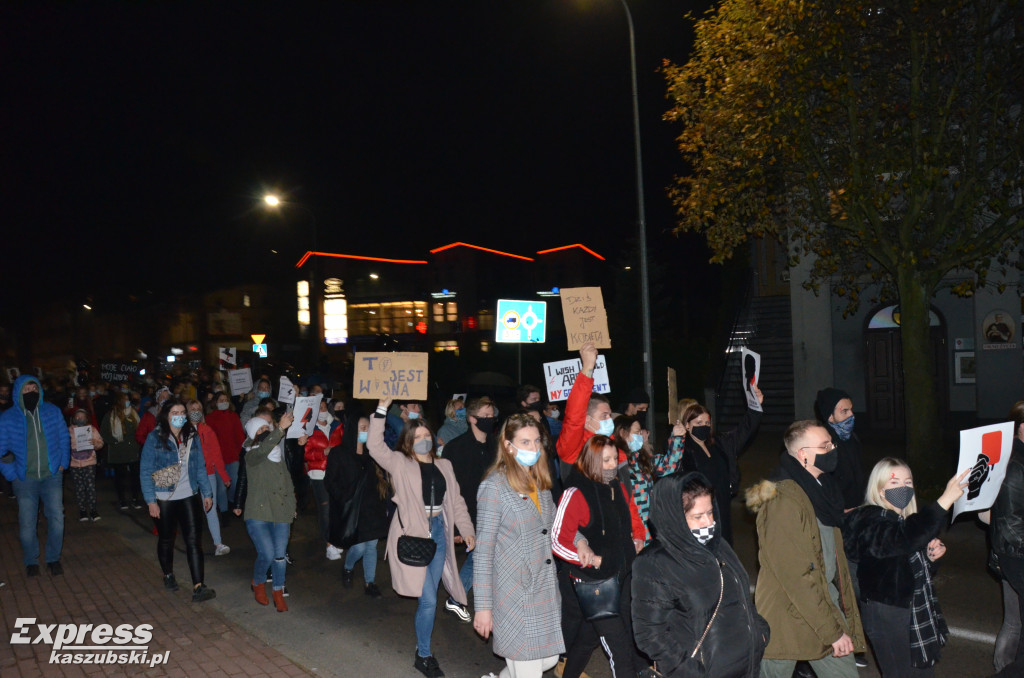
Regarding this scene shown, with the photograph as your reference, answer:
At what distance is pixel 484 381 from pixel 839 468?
524 inches

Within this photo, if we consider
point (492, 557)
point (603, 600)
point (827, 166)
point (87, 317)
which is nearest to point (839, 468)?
point (603, 600)

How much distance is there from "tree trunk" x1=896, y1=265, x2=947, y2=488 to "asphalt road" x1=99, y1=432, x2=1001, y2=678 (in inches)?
66.1

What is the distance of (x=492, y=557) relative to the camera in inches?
176

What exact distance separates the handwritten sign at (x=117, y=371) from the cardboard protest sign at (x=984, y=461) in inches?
690

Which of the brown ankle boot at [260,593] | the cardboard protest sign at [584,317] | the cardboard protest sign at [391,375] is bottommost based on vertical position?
the brown ankle boot at [260,593]

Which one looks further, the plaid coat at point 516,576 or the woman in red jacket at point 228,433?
the woman in red jacket at point 228,433

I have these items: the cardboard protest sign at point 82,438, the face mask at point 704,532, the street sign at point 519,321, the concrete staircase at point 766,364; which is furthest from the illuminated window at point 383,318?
the face mask at point 704,532

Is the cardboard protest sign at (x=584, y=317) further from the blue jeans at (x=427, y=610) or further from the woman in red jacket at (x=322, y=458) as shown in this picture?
the blue jeans at (x=427, y=610)

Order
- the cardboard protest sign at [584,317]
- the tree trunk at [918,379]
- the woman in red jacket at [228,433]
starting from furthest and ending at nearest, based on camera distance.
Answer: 1. the tree trunk at [918,379]
2. the woman in red jacket at [228,433]
3. the cardboard protest sign at [584,317]

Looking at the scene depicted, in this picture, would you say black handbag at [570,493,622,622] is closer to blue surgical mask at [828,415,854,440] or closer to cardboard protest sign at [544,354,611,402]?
blue surgical mask at [828,415,854,440]

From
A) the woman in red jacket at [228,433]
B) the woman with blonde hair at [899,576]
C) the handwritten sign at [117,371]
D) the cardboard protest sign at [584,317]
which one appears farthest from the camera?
the handwritten sign at [117,371]

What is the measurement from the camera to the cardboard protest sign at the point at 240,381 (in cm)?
1534

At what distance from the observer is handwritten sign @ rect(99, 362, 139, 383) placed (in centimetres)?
1816

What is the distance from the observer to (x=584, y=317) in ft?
28.8
